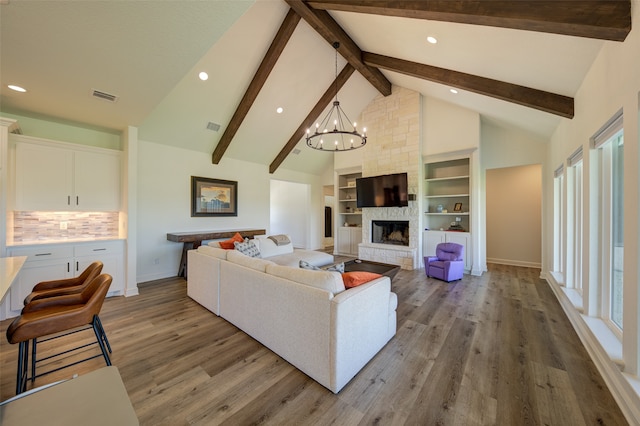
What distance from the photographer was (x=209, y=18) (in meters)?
2.22

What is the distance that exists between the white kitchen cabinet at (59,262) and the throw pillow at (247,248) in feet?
6.34

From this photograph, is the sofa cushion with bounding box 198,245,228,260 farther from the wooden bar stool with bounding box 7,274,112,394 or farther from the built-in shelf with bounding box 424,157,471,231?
the built-in shelf with bounding box 424,157,471,231

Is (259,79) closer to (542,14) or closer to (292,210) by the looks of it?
(542,14)

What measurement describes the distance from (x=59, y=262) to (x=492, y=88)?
262 inches

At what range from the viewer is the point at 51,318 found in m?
1.77

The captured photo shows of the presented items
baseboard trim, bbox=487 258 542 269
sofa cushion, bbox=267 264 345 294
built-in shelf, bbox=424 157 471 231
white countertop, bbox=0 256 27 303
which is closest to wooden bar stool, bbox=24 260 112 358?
white countertop, bbox=0 256 27 303

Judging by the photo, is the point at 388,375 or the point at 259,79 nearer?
the point at 388,375

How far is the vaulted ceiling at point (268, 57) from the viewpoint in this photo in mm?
2033

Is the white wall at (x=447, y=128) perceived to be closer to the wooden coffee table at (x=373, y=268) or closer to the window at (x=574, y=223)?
the window at (x=574, y=223)

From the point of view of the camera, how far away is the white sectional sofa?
1.91m

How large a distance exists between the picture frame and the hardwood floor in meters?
2.80

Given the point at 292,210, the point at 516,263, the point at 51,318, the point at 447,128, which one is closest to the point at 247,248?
the point at 51,318

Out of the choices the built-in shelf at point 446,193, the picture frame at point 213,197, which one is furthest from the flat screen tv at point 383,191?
the picture frame at point 213,197

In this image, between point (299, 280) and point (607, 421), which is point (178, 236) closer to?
point (299, 280)
